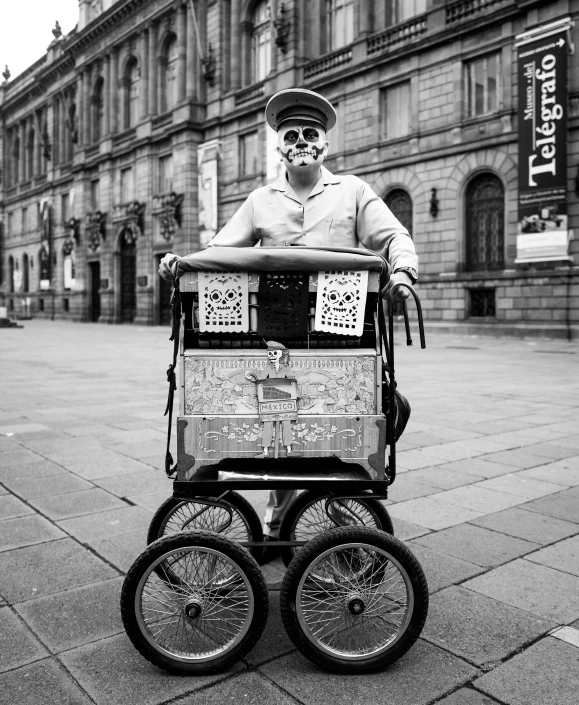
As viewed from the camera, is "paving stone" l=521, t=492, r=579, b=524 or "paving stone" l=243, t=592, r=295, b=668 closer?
"paving stone" l=243, t=592, r=295, b=668

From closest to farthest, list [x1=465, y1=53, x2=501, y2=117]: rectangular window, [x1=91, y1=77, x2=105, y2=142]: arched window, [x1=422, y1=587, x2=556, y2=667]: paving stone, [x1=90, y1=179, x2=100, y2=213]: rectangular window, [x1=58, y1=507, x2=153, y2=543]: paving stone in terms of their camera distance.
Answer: [x1=422, y1=587, x2=556, y2=667]: paving stone < [x1=58, y1=507, x2=153, y2=543]: paving stone < [x1=465, y1=53, x2=501, y2=117]: rectangular window < [x1=91, y1=77, x2=105, y2=142]: arched window < [x1=90, y1=179, x2=100, y2=213]: rectangular window

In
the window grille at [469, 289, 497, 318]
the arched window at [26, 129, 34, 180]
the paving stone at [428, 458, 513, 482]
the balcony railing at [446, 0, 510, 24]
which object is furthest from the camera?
the arched window at [26, 129, 34, 180]

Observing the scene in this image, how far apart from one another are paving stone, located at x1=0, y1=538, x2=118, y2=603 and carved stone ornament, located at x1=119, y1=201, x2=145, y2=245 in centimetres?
3585

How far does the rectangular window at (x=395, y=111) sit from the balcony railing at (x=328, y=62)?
103 inches

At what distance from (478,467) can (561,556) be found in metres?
1.97

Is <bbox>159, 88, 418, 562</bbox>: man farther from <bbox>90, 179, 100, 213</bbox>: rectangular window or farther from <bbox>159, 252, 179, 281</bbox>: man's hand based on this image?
<bbox>90, 179, 100, 213</bbox>: rectangular window

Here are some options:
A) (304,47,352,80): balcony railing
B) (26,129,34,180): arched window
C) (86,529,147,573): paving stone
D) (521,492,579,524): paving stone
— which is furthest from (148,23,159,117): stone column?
(86,529,147,573): paving stone

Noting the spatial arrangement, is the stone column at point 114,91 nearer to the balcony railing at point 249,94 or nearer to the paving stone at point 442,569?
the balcony railing at point 249,94

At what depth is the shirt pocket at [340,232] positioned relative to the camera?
318cm

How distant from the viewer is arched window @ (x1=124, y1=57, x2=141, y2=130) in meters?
40.0

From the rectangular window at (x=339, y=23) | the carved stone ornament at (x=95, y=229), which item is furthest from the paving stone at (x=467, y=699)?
the carved stone ornament at (x=95, y=229)

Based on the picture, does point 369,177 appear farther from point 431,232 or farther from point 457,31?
point 457,31

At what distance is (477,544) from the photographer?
3.87 m

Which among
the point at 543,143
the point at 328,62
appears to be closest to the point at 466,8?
the point at 543,143
